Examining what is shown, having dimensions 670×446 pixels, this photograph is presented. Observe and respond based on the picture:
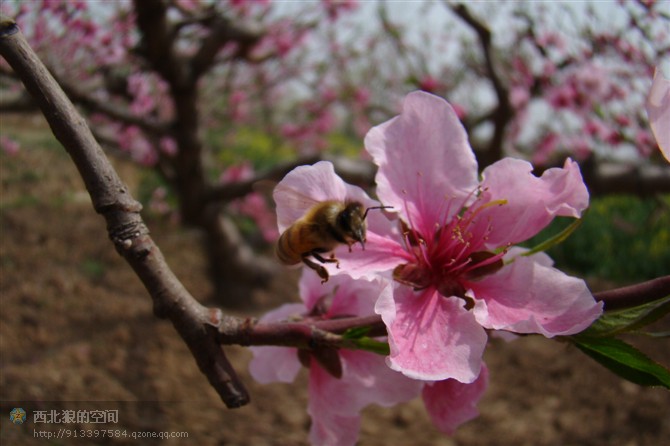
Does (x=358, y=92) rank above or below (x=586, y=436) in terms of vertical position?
above

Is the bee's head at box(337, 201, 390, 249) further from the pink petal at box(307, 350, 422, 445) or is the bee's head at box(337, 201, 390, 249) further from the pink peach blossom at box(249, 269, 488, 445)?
the pink petal at box(307, 350, 422, 445)

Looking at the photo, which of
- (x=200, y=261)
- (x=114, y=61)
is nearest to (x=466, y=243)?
(x=114, y=61)

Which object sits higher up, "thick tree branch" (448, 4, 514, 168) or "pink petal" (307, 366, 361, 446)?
"pink petal" (307, 366, 361, 446)

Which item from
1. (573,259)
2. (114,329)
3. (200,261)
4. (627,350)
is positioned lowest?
(573,259)

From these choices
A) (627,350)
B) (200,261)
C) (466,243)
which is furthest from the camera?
(200,261)

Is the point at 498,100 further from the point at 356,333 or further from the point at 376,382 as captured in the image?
the point at 356,333

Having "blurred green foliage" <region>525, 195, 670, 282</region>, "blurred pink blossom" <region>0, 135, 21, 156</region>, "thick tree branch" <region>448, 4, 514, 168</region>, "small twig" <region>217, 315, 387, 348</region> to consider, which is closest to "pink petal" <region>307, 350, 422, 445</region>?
"small twig" <region>217, 315, 387, 348</region>

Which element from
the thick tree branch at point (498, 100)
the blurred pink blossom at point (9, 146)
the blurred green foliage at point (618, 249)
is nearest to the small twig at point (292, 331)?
the thick tree branch at point (498, 100)

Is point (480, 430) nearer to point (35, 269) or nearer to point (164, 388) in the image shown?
point (164, 388)
